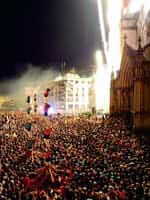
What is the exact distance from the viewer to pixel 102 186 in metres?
10.9

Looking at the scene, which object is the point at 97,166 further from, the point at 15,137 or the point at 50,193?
the point at 15,137

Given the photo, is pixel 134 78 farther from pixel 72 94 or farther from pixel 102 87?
pixel 72 94

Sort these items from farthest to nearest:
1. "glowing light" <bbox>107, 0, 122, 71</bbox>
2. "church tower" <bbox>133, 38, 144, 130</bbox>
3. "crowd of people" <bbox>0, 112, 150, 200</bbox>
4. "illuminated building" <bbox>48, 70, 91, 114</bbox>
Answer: "illuminated building" <bbox>48, 70, 91, 114</bbox>
"glowing light" <bbox>107, 0, 122, 71</bbox>
"church tower" <bbox>133, 38, 144, 130</bbox>
"crowd of people" <bbox>0, 112, 150, 200</bbox>

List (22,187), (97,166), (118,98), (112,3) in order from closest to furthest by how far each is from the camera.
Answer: (22,187) < (97,166) < (118,98) < (112,3)

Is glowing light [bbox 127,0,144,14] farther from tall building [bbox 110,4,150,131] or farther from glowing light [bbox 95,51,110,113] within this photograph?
glowing light [bbox 95,51,110,113]

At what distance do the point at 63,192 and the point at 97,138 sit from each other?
723 cm

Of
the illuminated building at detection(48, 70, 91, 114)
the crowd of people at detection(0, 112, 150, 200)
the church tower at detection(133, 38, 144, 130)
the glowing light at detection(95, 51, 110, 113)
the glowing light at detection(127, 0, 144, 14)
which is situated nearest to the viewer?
the crowd of people at detection(0, 112, 150, 200)

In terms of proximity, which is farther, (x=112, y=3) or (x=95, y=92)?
(x=95, y=92)

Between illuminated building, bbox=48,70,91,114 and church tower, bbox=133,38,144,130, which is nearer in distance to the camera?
church tower, bbox=133,38,144,130

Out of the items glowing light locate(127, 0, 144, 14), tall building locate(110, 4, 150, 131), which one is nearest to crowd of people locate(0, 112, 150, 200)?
tall building locate(110, 4, 150, 131)

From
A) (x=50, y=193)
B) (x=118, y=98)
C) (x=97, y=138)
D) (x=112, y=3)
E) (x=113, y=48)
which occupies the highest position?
(x=112, y=3)

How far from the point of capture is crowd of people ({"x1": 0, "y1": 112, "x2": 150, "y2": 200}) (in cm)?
1055

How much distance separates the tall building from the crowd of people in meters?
1.73

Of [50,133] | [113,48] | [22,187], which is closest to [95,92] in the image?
[113,48]
